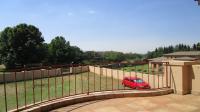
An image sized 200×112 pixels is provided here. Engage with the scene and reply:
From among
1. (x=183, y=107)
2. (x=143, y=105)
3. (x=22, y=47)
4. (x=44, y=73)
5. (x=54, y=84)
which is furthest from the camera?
(x=22, y=47)

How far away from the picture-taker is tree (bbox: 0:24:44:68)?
44.5 meters

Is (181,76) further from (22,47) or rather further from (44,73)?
(22,47)

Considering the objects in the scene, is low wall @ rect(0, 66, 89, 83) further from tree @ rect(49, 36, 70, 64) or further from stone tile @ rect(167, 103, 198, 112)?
tree @ rect(49, 36, 70, 64)

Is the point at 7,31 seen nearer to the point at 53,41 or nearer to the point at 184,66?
the point at 53,41

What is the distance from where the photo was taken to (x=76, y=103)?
6.59m

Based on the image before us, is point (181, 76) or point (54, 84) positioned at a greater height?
point (181, 76)

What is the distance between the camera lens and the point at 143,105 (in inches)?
251

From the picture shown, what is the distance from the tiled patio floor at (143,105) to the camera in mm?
5977

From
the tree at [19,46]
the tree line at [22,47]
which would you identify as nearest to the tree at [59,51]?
the tree line at [22,47]

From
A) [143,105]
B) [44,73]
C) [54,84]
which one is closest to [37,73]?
[54,84]

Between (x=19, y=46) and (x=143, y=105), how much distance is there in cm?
4202

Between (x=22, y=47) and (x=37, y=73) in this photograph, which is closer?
(x=37, y=73)

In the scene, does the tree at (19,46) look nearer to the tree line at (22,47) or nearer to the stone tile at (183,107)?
the tree line at (22,47)

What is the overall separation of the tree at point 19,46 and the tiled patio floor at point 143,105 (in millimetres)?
39492
